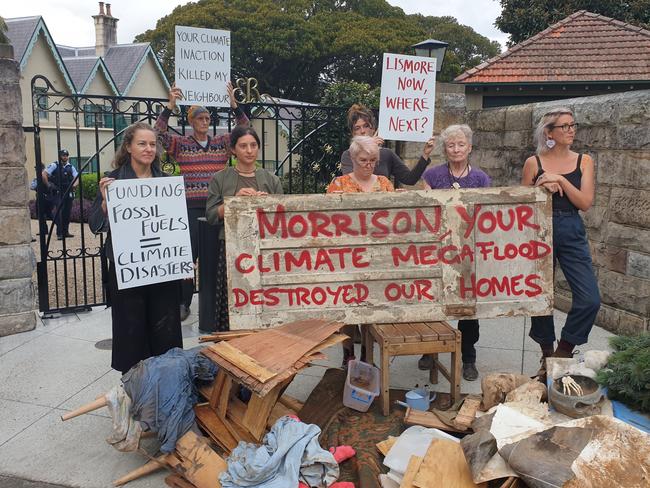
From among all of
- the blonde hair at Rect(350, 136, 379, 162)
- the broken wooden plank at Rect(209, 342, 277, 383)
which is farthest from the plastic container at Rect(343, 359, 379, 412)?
the blonde hair at Rect(350, 136, 379, 162)

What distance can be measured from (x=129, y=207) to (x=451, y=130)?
227 cm

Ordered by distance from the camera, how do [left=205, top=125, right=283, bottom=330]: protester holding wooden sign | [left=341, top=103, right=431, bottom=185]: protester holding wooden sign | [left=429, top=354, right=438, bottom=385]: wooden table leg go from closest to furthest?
1. [left=205, top=125, right=283, bottom=330]: protester holding wooden sign
2. [left=429, top=354, right=438, bottom=385]: wooden table leg
3. [left=341, top=103, right=431, bottom=185]: protester holding wooden sign

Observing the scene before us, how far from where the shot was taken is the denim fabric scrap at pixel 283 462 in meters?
2.93

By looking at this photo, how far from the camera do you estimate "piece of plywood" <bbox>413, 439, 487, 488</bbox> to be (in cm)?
275

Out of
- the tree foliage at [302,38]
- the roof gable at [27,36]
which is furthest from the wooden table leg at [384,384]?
the tree foliage at [302,38]

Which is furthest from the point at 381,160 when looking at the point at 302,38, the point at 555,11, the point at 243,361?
the point at 302,38

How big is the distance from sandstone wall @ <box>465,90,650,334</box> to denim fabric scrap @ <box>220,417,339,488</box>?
11.6 feet

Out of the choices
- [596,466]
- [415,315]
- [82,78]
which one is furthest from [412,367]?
[82,78]

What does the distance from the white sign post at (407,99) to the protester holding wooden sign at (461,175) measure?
0.93m

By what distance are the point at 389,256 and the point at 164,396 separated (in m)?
1.52

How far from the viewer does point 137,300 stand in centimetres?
391

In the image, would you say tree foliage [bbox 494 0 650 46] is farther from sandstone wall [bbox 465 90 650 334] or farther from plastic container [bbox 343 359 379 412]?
plastic container [bbox 343 359 379 412]

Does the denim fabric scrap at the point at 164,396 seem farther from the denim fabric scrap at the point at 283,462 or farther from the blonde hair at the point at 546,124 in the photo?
the blonde hair at the point at 546,124

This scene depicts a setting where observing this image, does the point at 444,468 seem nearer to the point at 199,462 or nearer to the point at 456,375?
the point at 456,375
